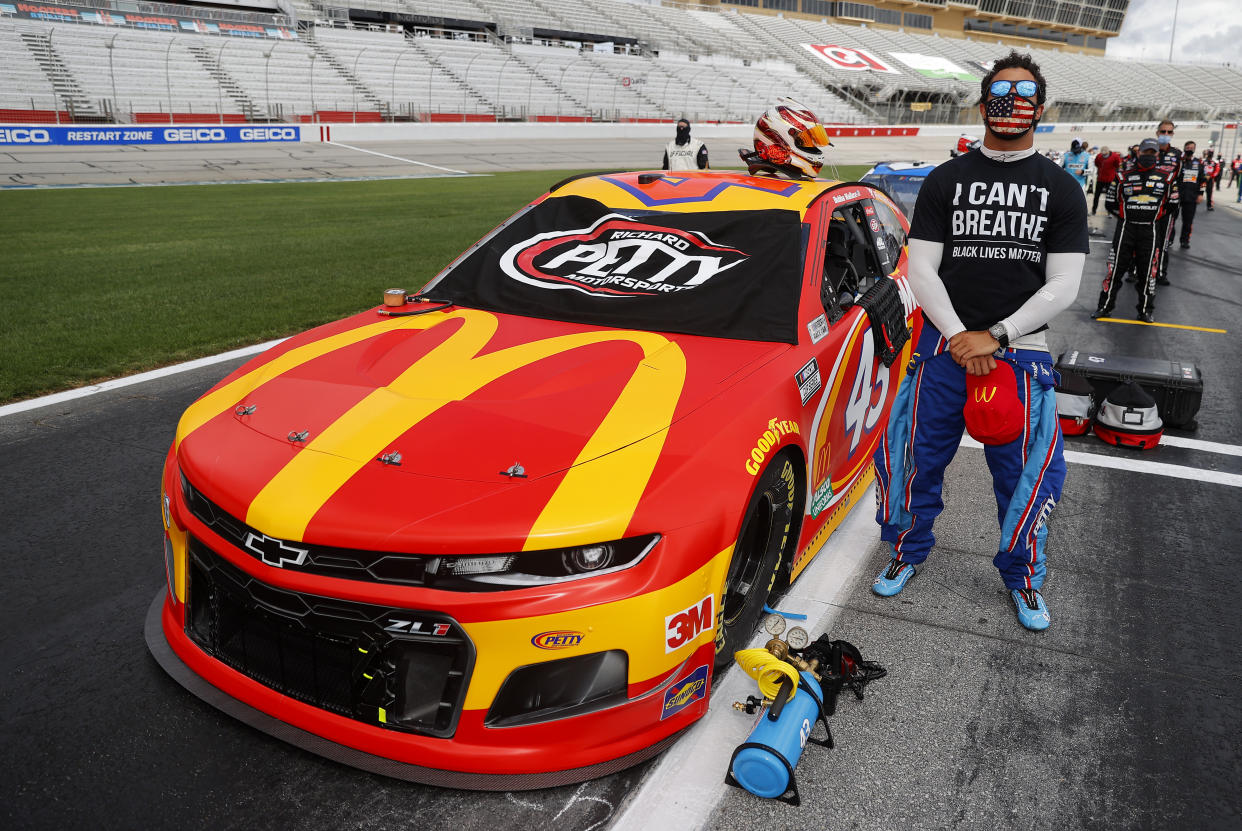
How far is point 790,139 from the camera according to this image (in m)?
5.03

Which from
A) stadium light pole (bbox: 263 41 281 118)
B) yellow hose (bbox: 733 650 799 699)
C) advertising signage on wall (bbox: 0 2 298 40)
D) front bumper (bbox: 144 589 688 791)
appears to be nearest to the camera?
front bumper (bbox: 144 589 688 791)

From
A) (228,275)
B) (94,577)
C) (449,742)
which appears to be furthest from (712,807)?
(228,275)

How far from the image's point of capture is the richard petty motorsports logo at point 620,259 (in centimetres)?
338

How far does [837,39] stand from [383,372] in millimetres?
75224

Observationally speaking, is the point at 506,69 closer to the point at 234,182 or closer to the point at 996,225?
the point at 234,182

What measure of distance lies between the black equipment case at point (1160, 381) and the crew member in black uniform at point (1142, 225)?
3.83 m

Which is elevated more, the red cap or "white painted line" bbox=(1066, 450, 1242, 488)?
the red cap

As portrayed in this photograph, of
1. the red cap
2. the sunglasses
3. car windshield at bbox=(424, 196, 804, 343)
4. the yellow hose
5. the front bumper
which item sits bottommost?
the front bumper

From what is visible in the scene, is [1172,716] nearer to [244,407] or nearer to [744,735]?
[744,735]

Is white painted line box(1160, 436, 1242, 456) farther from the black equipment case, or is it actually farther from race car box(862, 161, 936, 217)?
race car box(862, 161, 936, 217)

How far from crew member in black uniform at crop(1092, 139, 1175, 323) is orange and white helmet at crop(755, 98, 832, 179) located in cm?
520

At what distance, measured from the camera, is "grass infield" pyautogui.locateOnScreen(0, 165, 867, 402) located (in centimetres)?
655

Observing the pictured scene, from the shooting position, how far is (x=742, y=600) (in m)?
2.79

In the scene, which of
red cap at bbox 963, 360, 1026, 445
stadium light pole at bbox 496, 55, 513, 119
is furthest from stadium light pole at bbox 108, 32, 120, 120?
red cap at bbox 963, 360, 1026, 445
